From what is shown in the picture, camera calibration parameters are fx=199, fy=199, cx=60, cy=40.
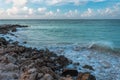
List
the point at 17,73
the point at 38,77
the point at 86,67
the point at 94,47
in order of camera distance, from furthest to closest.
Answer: the point at 94,47
the point at 86,67
the point at 17,73
the point at 38,77

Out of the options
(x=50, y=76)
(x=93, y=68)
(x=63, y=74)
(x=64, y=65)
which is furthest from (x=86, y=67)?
(x=50, y=76)

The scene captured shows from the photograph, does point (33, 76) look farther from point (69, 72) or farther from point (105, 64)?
point (105, 64)

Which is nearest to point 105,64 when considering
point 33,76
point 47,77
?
point 47,77

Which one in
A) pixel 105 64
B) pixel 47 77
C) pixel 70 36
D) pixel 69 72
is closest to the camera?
pixel 47 77

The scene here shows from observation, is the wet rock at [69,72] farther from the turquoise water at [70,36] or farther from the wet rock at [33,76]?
the turquoise water at [70,36]

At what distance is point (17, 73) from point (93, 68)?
17.5 feet

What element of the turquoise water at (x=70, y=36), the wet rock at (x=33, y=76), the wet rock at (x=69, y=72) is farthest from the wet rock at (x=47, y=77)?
the turquoise water at (x=70, y=36)

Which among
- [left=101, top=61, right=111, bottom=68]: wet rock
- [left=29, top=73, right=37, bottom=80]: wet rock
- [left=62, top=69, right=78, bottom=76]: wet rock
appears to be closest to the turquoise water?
[left=101, top=61, right=111, bottom=68]: wet rock

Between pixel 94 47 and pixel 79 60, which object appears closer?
pixel 79 60

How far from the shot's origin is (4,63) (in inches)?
488

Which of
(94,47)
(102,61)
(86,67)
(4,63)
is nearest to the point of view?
(4,63)

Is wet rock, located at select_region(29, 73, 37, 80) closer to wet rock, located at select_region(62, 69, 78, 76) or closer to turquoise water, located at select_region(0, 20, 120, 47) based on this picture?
wet rock, located at select_region(62, 69, 78, 76)

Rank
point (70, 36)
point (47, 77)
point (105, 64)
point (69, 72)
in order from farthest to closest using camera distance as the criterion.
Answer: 1. point (70, 36)
2. point (105, 64)
3. point (69, 72)
4. point (47, 77)

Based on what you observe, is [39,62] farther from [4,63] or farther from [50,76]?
[50,76]
